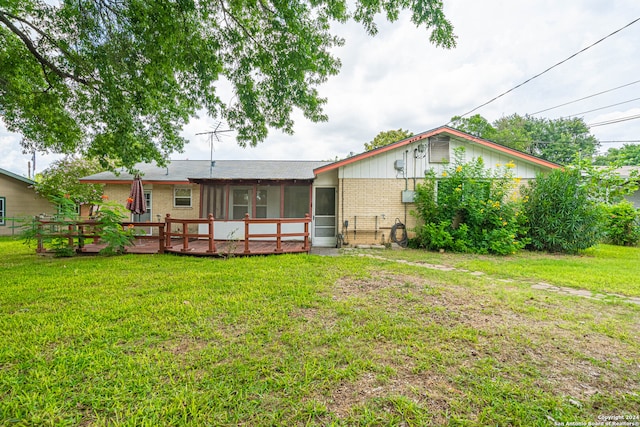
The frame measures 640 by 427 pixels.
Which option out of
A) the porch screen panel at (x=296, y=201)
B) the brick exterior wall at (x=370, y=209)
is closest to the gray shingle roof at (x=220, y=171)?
the porch screen panel at (x=296, y=201)

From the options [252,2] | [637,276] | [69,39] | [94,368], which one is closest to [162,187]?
[69,39]

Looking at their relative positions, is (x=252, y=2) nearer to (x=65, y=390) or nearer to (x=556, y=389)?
(x=65, y=390)

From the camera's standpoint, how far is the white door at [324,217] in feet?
35.1

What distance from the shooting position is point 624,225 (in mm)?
11359

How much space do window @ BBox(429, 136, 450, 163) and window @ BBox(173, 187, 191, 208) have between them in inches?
432

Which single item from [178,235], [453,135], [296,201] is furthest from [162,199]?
[453,135]

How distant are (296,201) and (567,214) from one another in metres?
10.1

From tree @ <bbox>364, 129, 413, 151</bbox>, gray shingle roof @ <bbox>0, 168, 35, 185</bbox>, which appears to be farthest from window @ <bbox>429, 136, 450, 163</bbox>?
gray shingle roof @ <bbox>0, 168, 35, 185</bbox>

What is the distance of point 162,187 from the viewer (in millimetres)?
12562

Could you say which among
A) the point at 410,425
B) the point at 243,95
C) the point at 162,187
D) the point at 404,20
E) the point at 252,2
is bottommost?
the point at 410,425

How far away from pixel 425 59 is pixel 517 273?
728 centimetres

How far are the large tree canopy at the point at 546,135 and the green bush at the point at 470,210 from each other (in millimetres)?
26543

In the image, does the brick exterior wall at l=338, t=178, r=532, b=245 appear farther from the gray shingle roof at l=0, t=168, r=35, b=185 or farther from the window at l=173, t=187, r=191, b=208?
the gray shingle roof at l=0, t=168, r=35, b=185

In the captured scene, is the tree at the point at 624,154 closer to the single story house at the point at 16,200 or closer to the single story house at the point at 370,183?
the single story house at the point at 370,183
